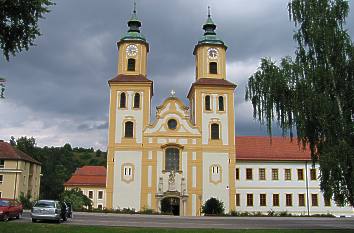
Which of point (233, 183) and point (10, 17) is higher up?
point (10, 17)

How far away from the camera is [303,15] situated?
23.5 m

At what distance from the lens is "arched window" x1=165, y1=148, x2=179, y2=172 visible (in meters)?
48.0

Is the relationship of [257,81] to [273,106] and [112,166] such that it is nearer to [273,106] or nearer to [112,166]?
[273,106]

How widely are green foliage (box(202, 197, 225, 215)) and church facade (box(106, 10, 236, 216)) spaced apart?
52.2 inches

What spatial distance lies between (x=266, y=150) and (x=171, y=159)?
46.4 feet

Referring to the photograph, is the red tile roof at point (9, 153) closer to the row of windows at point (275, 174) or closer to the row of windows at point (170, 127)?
the row of windows at point (170, 127)

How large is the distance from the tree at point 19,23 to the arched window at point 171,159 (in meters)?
33.3

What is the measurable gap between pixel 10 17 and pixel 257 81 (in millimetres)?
13181

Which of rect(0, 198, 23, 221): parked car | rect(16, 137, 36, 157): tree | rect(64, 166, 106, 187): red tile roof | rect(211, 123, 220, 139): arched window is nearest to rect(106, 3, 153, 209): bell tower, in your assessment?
rect(211, 123, 220, 139): arched window

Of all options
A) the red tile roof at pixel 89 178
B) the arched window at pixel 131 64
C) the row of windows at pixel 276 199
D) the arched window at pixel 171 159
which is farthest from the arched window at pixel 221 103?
the red tile roof at pixel 89 178

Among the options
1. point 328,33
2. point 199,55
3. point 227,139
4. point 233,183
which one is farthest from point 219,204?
point 328,33

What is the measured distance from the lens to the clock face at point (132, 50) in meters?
51.5

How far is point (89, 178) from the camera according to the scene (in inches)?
3383

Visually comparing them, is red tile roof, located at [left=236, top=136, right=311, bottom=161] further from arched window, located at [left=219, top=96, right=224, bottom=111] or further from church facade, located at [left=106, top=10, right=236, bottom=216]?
arched window, located at [left=219, top=96, right=224, bottom=111]
